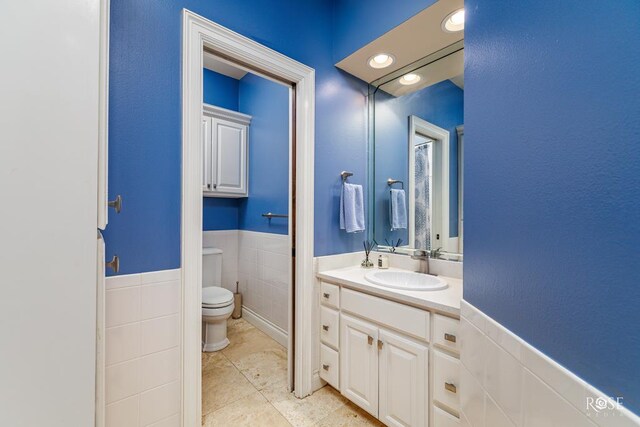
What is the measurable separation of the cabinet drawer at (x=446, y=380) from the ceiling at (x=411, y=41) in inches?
65.8

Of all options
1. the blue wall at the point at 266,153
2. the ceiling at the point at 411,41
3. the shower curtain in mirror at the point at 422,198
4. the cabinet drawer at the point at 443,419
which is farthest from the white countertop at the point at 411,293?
the ceiling at the point at 411,41

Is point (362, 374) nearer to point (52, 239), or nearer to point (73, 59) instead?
point (52, 239)

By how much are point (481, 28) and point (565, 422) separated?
3.32 ft

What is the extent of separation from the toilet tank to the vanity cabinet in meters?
1.41

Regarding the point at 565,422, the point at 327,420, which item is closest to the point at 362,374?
the point at 327,420

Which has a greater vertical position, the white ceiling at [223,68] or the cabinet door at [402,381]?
the white ceiling at [223,68]

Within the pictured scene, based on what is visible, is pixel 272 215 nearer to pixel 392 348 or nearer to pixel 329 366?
pixel 329 366

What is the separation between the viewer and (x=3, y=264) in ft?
1.54

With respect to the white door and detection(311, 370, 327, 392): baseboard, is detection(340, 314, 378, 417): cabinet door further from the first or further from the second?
the white door

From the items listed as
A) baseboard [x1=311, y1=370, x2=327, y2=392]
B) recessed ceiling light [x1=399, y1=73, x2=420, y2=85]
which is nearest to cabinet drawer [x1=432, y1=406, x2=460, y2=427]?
baseboard [x1=311, y1=370, x2=327, y2=392]

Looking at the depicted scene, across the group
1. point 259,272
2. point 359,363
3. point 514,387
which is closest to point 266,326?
point 259,272

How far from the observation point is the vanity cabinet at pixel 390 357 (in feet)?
3.84

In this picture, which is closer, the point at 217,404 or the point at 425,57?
the point at 217,404

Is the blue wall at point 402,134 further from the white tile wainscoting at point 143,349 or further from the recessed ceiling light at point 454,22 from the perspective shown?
the white tile wainscoting at point 143,349
